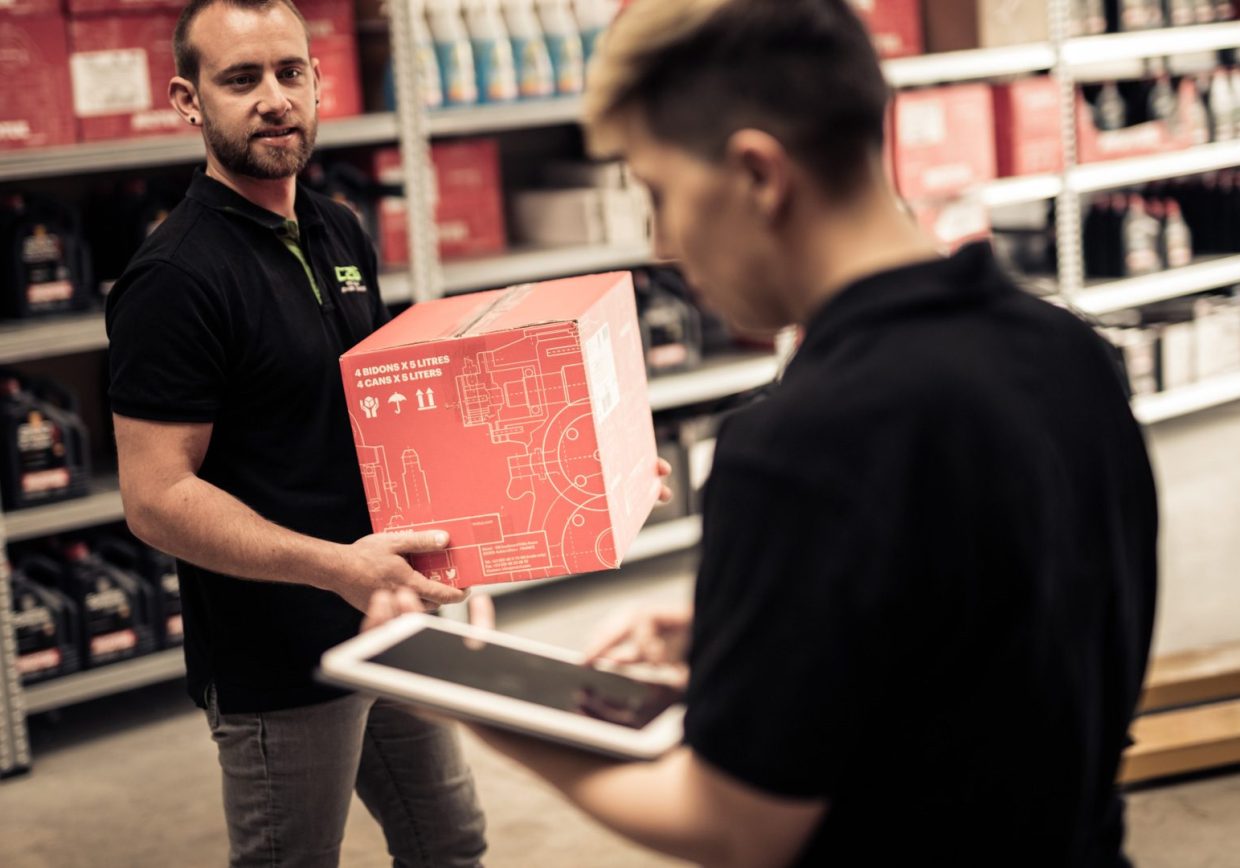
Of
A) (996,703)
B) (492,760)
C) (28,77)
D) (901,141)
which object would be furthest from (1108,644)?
(901,141)

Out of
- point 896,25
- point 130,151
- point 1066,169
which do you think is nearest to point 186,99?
point 130,151

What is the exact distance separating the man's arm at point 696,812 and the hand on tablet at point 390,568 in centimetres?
86

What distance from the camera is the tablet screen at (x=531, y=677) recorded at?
1.03 metres

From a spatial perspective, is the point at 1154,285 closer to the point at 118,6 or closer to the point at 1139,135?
the point at 1139,135

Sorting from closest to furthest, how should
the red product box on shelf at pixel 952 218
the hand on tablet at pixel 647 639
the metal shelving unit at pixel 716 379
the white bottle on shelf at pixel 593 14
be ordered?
the hand on tablet at pixel 647 639, the white bottle on shelf at pixel 593 14, the metal shelving unit at pixel 716 379, the red product box on shelf at pixel 952 218

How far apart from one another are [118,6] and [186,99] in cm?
188

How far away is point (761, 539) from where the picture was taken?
85cm

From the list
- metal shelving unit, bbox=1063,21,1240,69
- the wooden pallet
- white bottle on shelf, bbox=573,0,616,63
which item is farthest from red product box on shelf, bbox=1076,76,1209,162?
the wooden pallet

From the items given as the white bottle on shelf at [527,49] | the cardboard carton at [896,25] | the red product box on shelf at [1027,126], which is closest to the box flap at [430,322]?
the white bottle on shelf at [527,49]

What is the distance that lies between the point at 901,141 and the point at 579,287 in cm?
333

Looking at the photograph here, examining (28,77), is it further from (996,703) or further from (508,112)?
(996,703)

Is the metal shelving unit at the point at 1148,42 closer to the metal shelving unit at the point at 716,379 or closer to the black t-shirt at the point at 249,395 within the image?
the metal shelving unit at the point at 716,379

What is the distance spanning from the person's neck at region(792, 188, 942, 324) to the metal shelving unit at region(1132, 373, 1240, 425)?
524 centimetres

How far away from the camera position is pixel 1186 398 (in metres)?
6.10
